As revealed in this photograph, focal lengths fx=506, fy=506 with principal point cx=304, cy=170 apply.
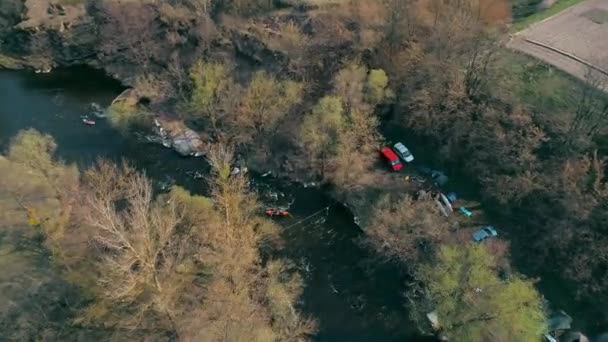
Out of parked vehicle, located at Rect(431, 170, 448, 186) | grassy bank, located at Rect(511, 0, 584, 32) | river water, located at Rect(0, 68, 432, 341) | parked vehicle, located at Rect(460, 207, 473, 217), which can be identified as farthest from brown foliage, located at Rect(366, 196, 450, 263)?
grassy bank, located at Rect(511, 0, 584, 32)

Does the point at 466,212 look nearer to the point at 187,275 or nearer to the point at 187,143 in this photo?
the point at 187,275

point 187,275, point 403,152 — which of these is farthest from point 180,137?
point 403,152

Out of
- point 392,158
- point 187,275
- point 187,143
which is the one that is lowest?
point 187,143

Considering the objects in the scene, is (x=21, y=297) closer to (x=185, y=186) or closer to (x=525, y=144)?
(x=185, y=186)

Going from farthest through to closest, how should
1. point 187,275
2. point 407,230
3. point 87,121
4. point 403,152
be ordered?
point 87,121, point 403,152, point 407,230, point 187,275

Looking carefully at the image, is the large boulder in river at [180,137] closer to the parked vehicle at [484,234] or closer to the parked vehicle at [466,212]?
the parked vehicle at [466,212]
